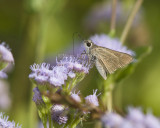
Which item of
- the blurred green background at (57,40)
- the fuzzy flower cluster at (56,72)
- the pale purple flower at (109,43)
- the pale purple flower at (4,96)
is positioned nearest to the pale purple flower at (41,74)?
the fuzzy flower cluster at (56,72)

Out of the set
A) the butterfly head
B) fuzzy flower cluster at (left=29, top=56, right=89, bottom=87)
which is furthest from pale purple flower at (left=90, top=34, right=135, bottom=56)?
fuzzy flower cluster at (left=29, top=56, right=89, bottom=87)

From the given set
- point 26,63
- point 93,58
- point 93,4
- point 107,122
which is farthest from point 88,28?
point 107,122

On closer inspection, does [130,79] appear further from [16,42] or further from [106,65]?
[106,65]

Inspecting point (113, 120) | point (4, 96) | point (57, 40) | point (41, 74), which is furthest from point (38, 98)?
point (57, 40)

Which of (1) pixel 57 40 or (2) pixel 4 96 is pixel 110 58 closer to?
(2) pixel 4 96

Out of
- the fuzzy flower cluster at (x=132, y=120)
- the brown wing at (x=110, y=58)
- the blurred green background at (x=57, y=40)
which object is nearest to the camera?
the fuzzy flower cluster at (x=132, y=120)

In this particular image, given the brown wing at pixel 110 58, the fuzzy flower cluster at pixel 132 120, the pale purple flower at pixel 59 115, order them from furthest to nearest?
the brown wing at pixel 110 58
the pale purple flower at pixel 59 115
the fuzzy flower cluster at pixel 132 120

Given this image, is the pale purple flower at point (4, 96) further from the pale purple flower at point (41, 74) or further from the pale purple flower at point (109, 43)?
the pale purple flower at point (41, 74)
